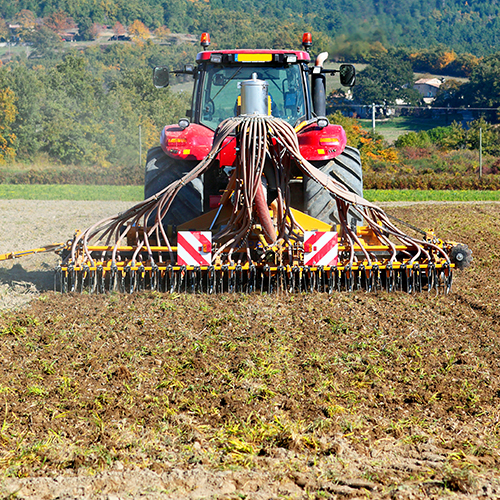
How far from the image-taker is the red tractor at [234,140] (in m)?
6.65

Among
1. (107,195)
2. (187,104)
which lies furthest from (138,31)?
(107,195)

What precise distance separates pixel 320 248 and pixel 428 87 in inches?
1641

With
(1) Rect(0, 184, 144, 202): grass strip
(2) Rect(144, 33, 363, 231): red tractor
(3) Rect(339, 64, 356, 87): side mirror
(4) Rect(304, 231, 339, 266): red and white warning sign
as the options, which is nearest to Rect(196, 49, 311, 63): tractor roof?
(2) Rect(144, 33, 363, 231): red tractor

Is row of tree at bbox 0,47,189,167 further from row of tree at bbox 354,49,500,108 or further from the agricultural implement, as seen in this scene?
the agricultural implement

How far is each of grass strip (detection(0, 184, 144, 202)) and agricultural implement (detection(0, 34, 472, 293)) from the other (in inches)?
492

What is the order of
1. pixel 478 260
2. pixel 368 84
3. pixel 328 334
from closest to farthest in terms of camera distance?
pixel 328 334
pixel 478 260
pixel 368 84

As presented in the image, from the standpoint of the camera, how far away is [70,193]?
2102 centimetres

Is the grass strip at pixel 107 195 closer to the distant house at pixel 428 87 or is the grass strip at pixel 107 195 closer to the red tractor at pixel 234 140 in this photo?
the red tractor at pixel 234 140

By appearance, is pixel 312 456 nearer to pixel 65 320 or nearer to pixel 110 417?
pixel 110 417

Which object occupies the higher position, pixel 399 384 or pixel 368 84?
pixel 368 84

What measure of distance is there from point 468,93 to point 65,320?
45.6m

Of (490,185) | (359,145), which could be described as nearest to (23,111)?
(359,145)

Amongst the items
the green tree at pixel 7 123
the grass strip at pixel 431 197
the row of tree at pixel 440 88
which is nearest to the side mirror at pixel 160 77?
the grass strip at pixel 431 197

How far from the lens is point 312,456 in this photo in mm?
3061
